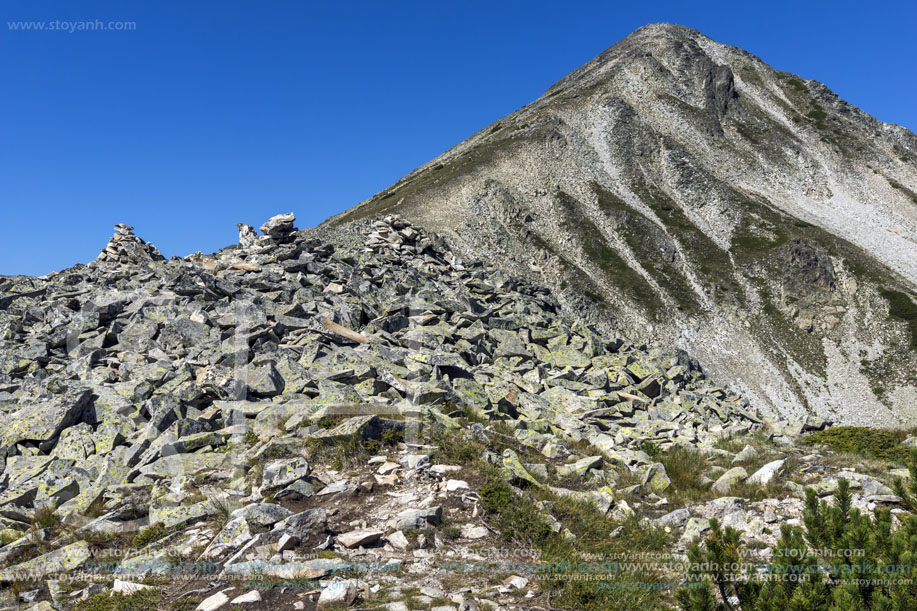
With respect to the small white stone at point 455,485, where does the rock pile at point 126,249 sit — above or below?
above

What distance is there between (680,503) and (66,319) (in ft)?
83.9

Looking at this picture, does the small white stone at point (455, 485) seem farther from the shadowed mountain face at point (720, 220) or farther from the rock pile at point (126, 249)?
the shadowed mountain face at point (720, 220)

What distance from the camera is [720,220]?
3841 inches

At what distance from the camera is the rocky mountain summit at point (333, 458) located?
8.06 meters

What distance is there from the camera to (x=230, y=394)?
1509 centimetres

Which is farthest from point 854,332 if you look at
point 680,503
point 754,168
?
point 680,503

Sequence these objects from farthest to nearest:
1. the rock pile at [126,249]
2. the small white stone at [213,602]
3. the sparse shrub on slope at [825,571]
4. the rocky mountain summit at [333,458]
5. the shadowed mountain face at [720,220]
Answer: the shadowed mountain face at [720,220]
the rock pile at [126,249]
the rocky mountain summit at [333,458]
the small white stone at [213,602]
the sparse shrub on slope at [825,571]

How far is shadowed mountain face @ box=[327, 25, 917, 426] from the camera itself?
7131 cm

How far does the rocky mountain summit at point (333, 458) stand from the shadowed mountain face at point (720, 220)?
50587mm

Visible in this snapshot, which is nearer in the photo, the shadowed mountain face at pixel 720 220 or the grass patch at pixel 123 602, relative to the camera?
the grass patch at pixel 123 602

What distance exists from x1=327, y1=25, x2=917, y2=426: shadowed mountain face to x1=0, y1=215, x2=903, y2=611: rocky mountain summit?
166 ft

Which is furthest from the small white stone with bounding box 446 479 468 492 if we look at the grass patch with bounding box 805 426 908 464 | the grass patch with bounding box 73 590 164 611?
the grass patch with bounding box 805 426 908 464

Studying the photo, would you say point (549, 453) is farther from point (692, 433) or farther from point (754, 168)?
point (754, 168)

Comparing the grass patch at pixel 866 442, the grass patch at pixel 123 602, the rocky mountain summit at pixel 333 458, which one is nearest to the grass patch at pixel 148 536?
the rocky mountain summit at pixel 333 458
